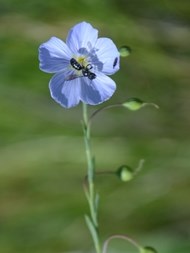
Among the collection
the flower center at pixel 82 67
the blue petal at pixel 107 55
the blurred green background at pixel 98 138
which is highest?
the blue petal at pixel 107 55

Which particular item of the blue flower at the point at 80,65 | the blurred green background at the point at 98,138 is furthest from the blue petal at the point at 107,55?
the blurred green background at the point at 98,138

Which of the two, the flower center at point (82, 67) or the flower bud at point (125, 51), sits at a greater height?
the flower bud at point (125, 51)

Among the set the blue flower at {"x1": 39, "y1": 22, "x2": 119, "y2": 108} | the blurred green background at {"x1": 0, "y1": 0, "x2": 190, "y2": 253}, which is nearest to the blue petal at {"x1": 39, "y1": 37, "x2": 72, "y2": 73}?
the blue flower at {"x1": 39, "y1": 22, "x2": 119, "y2": 108}

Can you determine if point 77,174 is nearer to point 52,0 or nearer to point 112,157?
point 112,157

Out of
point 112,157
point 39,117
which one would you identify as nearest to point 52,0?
point 39,117

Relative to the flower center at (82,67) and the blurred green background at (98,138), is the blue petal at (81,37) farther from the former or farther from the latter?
the blurred green background at (98,138)

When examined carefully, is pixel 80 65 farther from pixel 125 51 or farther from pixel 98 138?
pixel 98 138
